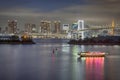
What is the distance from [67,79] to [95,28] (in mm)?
44960

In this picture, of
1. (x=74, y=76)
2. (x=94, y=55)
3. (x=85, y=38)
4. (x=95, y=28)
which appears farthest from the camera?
(x=85, y=38)

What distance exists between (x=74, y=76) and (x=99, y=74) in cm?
160

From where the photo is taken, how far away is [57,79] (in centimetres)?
1703

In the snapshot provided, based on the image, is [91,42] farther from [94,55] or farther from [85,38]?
[94,55]

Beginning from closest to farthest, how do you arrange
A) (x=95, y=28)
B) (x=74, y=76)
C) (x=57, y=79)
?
(x=57, y=79) < (x=74, y=76) < (x=95, y=28)

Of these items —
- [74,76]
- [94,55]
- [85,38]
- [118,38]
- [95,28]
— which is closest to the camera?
[74,76]

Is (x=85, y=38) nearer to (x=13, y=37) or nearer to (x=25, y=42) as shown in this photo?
(x=25, y=42)

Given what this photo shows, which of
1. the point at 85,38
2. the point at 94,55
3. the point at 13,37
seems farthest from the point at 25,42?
the point at 94,55

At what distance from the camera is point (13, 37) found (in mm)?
84250

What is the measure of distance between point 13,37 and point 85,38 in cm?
1971

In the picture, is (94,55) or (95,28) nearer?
(94,55)

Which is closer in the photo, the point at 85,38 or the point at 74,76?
the point at 74,76

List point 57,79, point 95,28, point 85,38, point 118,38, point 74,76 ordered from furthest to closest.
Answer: point 118,38 → point 85,38 → point 95,28 → point 74,76 → point 57,79

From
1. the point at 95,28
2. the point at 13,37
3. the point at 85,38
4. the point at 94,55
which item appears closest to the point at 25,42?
the point at 13,37
